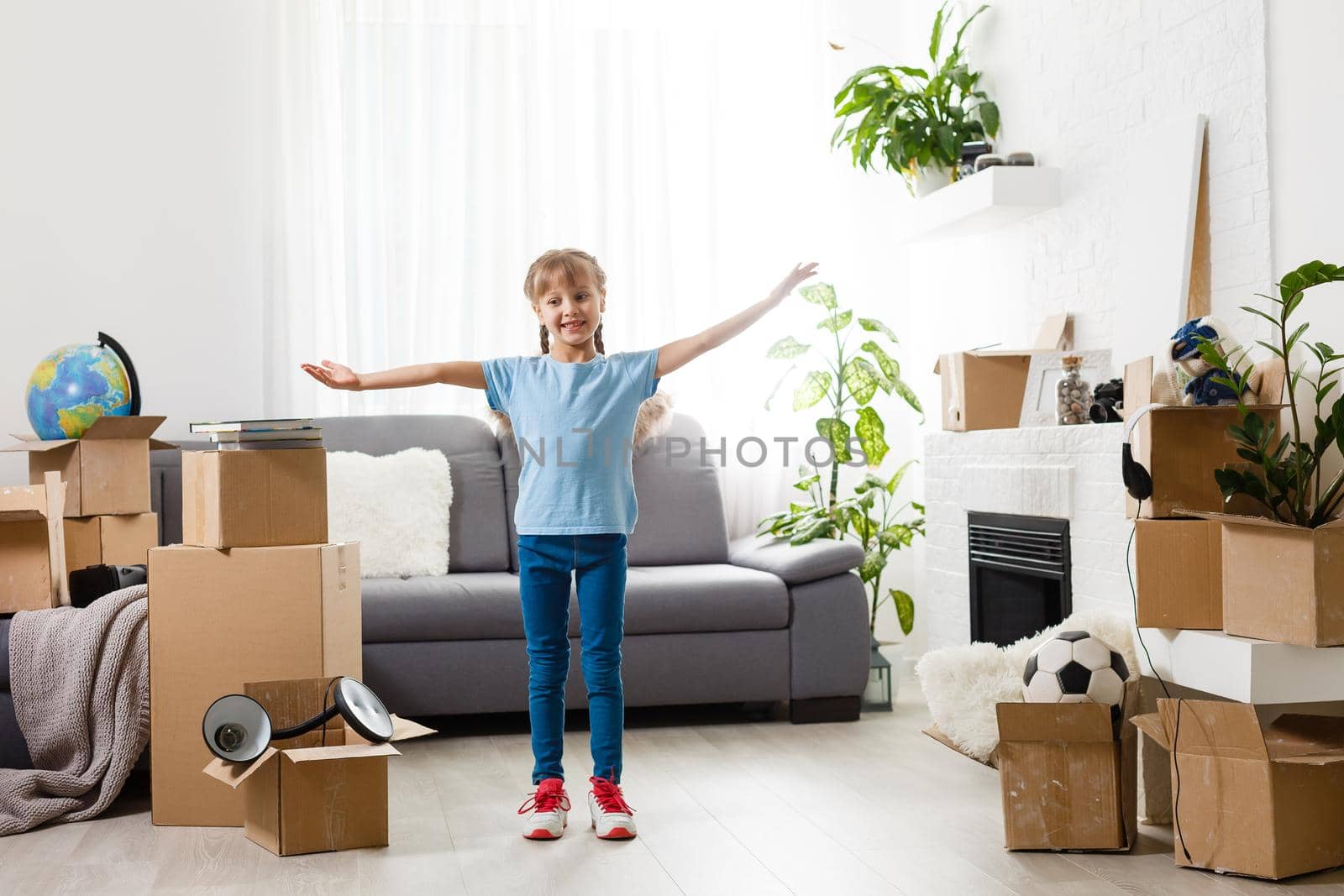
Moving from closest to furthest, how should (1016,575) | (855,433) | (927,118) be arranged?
(1016,575) → (927,118) → (855,433)

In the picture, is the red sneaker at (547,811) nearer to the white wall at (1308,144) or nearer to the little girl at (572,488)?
the little girl at (572,488)

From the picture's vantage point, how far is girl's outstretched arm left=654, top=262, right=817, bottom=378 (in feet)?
7.93

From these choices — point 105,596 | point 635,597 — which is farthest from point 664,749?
point 105,596

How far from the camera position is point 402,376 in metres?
2.43

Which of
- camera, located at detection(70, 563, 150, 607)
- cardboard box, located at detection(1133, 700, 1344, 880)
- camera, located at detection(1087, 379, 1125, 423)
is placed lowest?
cardboard box, located at detection(1133, 700, 1344, 880)

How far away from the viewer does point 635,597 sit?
137 inches

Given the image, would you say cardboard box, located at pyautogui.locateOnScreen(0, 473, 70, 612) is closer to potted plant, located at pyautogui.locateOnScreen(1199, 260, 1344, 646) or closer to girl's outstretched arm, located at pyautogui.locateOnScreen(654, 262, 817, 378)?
girl's outstretched arm, located at pyautogui.locateOnScreen(654, 262, 817, 378)

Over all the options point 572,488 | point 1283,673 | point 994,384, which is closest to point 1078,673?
point 1283,673

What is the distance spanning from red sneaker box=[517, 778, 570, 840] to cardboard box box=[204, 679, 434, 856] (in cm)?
27

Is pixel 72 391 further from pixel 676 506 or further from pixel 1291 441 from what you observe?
pixel 1291 441

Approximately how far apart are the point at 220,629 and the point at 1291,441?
2.22 metres

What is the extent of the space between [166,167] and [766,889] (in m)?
3.31

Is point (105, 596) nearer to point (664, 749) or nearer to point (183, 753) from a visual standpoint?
point (183, 753)

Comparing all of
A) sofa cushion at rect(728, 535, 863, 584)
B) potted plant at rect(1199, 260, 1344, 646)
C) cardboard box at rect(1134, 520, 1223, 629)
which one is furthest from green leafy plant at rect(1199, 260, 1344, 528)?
A: sofa cushion at rect(728, 535, 863, 584)
